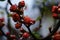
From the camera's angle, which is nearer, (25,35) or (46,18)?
(25,35)

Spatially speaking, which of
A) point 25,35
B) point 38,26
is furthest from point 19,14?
point 38,26

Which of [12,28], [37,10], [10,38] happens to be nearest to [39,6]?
[37,10]

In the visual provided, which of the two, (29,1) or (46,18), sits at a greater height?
(29,1)

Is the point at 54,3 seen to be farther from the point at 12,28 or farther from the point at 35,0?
the point at 12,28

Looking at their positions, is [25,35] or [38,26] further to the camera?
[38,26]

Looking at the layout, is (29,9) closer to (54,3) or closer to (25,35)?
(54,3)

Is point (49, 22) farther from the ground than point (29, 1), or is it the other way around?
point (29, 1)

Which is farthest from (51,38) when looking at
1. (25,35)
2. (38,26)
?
(38,26)

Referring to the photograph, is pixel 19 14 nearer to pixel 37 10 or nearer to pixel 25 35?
pixel 25 35
